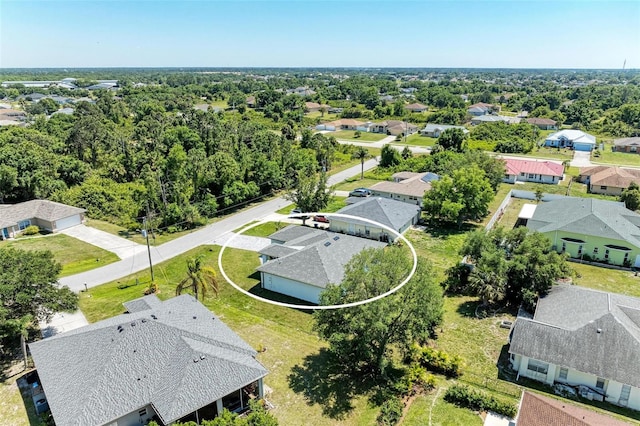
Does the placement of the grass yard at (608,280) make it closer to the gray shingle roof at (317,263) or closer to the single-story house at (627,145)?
the gray shingle roof at (317,263)

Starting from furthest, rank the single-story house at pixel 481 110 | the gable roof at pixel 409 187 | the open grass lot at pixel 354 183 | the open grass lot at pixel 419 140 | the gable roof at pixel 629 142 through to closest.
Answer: the single-story house at pixel 481 110 < the open grass lot at pixel 419 140 < the gable roof at pixel 629 142 < the open grass lot at pixel 354 183 < the gable roof at pixel 409 187

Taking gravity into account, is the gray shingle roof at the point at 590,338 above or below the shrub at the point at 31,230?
above

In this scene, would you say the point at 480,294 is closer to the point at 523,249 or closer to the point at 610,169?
the point at 523,249

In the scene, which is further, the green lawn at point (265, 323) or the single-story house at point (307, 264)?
the single-story house at point (307, 264)

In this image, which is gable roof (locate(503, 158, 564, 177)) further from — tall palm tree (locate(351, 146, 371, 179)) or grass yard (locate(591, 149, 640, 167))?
tall palm tree (locate(351, 146, 371, 179))

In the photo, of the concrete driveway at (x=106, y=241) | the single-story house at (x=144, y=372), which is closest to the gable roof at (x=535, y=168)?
the concrete driveway at (x=106, y=241)

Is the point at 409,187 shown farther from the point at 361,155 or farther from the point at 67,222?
the point at 67,222

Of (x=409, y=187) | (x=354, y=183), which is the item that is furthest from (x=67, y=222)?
(x=409, y=187)
